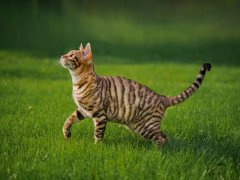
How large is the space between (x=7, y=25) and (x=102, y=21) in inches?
287

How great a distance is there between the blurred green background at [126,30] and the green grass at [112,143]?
14629 millimetres

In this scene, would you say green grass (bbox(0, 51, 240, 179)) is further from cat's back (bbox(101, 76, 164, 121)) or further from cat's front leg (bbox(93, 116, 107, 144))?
cat's back (bbox(101, 76, 164, 121))

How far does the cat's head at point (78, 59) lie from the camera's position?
838 centimetres

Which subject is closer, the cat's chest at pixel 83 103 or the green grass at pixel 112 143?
the green grass at pixel 112 143

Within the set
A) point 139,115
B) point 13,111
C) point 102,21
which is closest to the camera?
point 139,115

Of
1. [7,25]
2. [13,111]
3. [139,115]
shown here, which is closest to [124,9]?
[7,25]

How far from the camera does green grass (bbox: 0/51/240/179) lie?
6836mm

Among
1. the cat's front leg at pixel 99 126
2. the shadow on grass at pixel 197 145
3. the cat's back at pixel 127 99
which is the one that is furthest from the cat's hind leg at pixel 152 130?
the cat's front leg at pixel 99 126

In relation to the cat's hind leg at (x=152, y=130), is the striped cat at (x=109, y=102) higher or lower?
higher

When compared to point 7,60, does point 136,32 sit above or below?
above

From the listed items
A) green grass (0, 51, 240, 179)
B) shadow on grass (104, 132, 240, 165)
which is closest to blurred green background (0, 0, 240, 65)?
green grass (0, 51, 240, 179)

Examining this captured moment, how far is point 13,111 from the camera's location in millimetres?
11406

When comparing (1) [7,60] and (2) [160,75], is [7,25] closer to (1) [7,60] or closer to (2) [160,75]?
(1) [7,60]

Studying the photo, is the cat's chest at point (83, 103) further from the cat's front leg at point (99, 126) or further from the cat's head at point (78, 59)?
the cat's head at point (78, 59)
